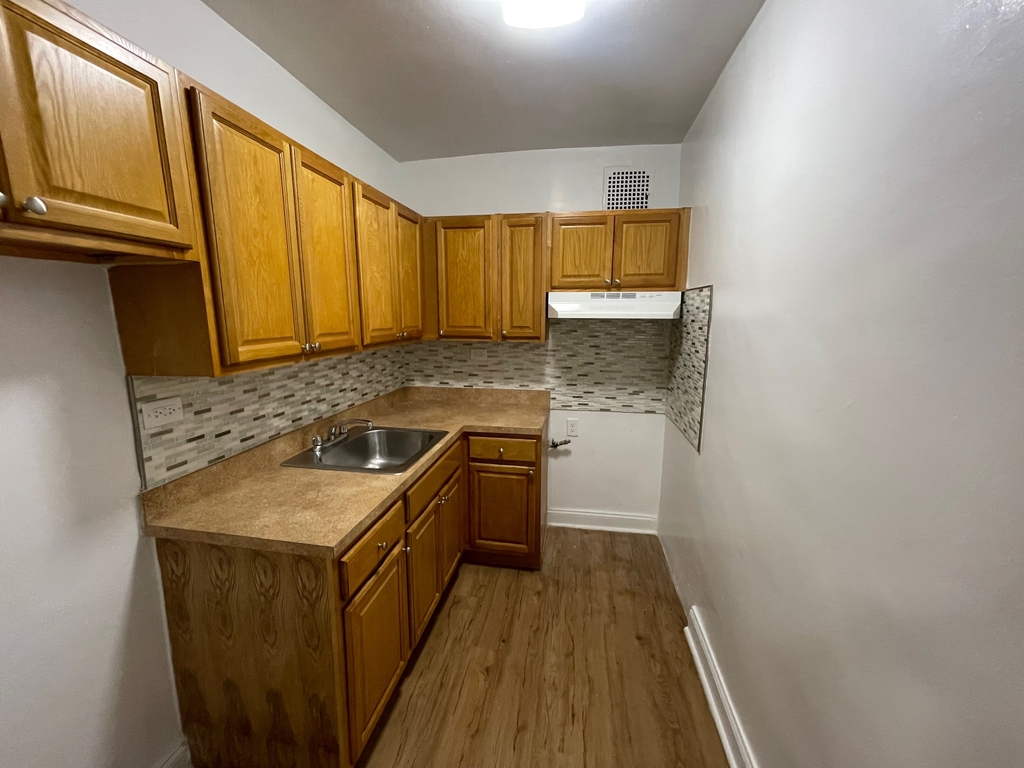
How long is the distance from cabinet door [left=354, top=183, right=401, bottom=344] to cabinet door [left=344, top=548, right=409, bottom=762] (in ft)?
3.44

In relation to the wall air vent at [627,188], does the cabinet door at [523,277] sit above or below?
below

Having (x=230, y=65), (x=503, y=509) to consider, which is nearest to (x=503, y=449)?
(x=503, y=509)

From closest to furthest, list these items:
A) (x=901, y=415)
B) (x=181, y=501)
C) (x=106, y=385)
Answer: (x=901, y=415)
(x=106, y=385)
(x=181, y=501)

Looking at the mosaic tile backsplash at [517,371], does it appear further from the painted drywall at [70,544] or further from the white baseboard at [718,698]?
the white baseboard at [718,698]

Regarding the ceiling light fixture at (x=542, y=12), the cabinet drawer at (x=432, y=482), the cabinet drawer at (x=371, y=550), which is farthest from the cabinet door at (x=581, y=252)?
the cabinet drawer at (x=371, y=550)

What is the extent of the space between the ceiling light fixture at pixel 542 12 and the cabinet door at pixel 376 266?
2.95ft

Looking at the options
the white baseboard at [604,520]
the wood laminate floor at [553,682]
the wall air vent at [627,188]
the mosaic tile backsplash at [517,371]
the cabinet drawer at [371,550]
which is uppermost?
the wall air vent at [627,188]

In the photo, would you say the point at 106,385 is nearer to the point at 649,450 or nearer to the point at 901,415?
the point at 901,415

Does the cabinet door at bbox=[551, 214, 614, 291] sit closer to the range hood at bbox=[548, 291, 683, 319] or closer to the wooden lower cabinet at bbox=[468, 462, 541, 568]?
the range hood at bbox=[548, 291, 683, 319]

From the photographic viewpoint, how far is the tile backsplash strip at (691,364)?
1.86 m

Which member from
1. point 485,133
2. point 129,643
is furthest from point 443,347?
point 129,643

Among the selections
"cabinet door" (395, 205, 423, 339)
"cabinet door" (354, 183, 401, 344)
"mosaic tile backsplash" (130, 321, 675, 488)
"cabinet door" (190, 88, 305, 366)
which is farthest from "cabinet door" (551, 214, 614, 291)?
"cabinet door" (190, 88, 305, 366)

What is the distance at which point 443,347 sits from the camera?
9.32ft

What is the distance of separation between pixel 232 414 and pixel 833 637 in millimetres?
1934
